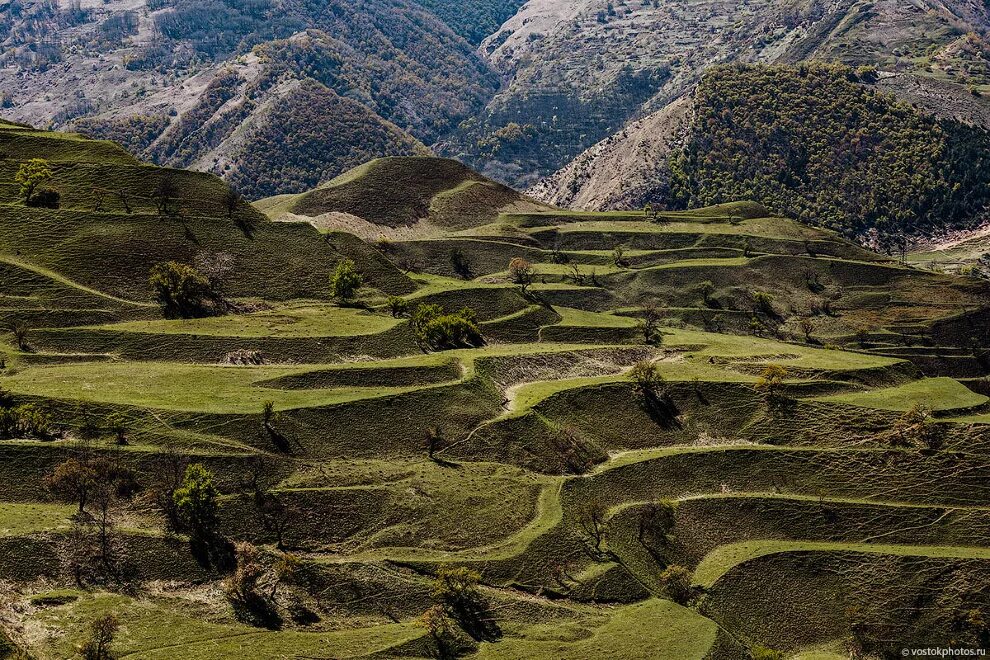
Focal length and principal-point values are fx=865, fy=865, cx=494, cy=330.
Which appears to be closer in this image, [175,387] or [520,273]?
[175,387]

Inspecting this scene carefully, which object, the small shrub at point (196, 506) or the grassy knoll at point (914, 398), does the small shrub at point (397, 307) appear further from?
the grassy knoll at point (914, 398)

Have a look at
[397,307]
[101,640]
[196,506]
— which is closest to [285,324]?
[397,307]

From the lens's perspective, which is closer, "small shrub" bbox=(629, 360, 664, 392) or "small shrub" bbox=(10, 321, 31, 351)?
"small shrub" bbox=(10, 321, 31, 351)

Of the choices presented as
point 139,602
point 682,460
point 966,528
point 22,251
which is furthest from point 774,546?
point 22,251

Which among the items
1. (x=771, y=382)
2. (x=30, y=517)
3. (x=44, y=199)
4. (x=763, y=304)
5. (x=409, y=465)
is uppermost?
(x=44, y=199)

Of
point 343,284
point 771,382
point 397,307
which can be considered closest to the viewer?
point 771,382

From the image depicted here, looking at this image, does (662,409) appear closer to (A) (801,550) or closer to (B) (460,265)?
(A) (801,550)

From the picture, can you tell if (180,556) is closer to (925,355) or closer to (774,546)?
(774,546)

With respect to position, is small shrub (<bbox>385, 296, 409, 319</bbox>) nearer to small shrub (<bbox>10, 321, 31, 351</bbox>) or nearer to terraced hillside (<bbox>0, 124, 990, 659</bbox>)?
terraced hillside (<bbox>0, 124, 990, 659</bbox>)

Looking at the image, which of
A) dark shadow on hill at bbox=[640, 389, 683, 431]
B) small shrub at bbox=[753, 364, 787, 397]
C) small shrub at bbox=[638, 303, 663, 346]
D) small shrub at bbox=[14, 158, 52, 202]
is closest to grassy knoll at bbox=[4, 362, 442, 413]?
dark shadow on hill at bbox=[640, 389, 683, 431]
